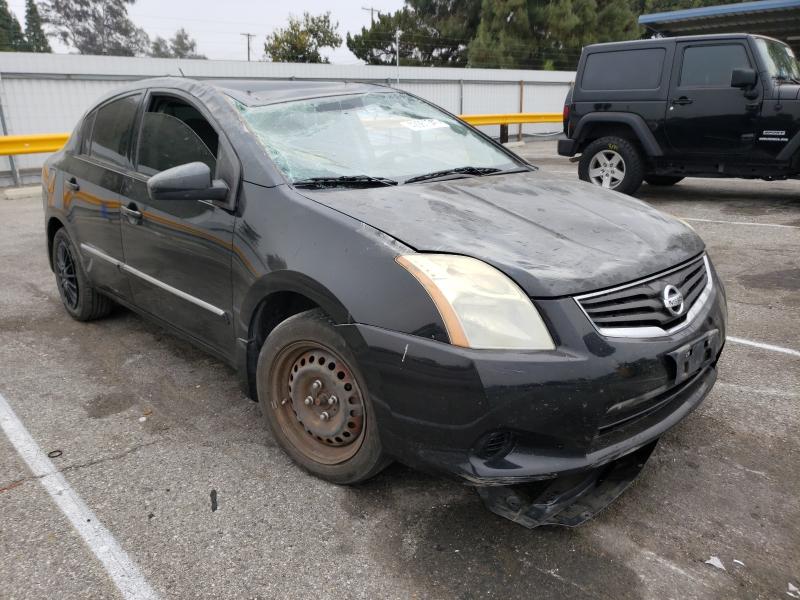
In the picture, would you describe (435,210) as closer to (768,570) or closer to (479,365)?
(479,365)

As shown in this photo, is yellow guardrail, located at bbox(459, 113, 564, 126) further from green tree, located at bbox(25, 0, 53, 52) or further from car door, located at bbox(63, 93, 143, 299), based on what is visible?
green tree, located at bbox(25, 0, 53, 52)

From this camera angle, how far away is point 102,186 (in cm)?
382

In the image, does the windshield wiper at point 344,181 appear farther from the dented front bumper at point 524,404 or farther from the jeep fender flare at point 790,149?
the jeep fender flare at point 790,149

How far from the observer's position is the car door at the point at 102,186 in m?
3.71

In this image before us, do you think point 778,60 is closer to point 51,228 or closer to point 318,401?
point 318,401

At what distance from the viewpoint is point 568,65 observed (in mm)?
38594

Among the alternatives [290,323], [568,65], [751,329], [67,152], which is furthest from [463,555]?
[568,65]

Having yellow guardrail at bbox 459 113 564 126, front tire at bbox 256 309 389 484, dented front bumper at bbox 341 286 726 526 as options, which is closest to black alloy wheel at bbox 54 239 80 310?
front tire at bbox 256 309 389 484

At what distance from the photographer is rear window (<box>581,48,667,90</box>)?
8.37 metres

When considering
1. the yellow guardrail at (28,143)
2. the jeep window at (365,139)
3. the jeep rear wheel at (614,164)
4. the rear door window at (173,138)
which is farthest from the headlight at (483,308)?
the yellow guardrail at (28,143)

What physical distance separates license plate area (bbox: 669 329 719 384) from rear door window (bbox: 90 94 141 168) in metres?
3.02

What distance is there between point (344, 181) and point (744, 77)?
6585mm

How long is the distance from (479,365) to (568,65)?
1593 inches

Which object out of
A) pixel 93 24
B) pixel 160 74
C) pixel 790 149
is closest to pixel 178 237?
pixel 790 149
